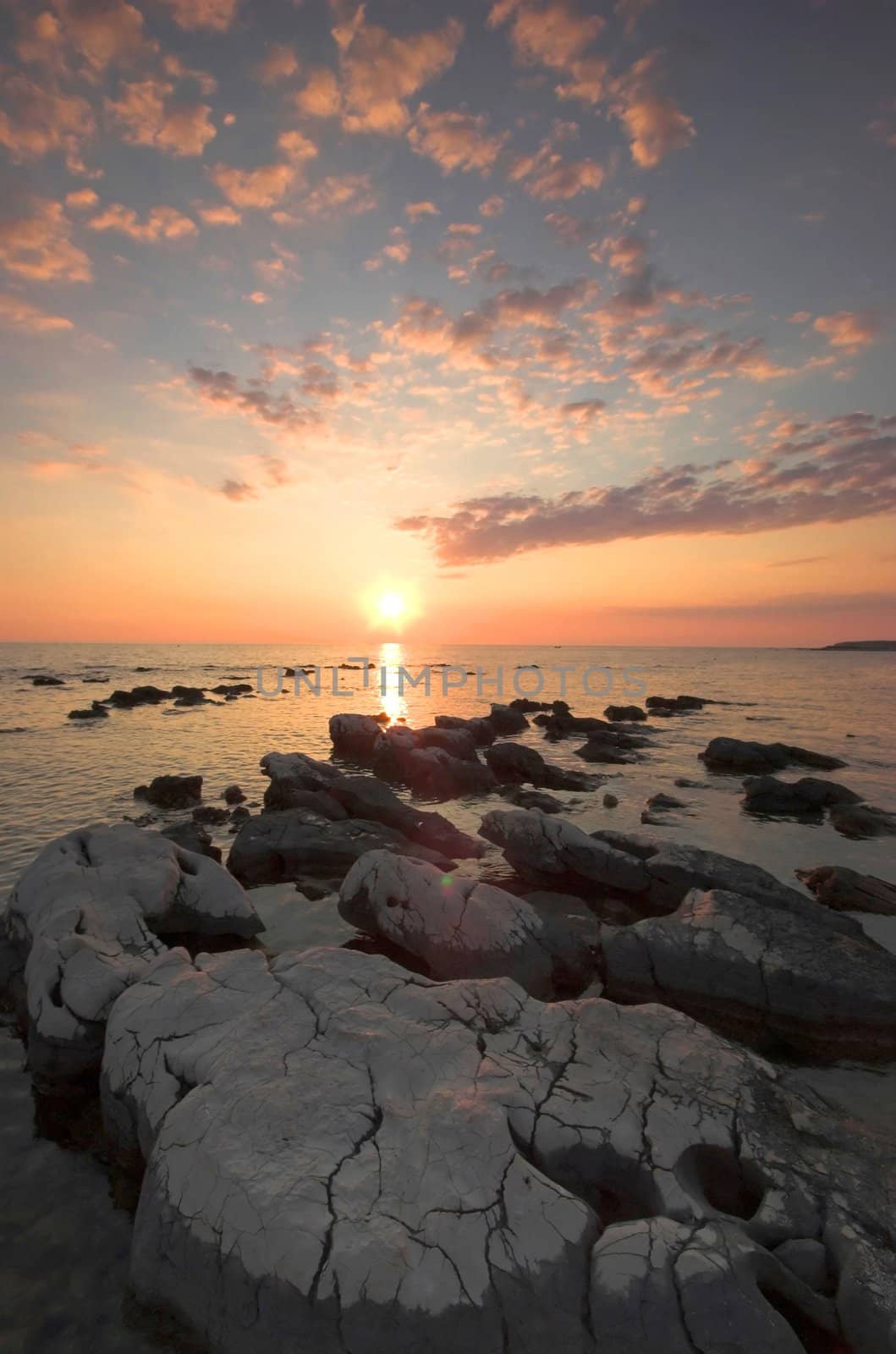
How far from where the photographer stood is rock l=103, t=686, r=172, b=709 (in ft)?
154

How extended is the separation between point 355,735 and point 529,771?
32.2 feet

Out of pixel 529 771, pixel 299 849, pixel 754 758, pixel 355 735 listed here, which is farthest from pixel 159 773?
pixel 754 758

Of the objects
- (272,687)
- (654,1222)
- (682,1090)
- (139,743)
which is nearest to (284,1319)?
(654,1222)

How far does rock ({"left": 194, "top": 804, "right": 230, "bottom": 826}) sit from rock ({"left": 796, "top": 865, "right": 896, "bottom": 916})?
15.6 meters

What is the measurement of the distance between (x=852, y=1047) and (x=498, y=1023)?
5.20 metres

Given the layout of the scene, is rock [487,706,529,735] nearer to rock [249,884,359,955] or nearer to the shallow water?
the shallow water

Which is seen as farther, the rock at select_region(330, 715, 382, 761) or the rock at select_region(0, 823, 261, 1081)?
the rock at select_region(330, 715, 382, 761)

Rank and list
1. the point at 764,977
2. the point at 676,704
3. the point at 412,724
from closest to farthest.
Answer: the point at 764,977, the point at 412,724, the point at 676,704

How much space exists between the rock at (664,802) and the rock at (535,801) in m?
3.06

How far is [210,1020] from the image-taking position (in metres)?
6.01

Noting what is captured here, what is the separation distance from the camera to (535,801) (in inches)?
778

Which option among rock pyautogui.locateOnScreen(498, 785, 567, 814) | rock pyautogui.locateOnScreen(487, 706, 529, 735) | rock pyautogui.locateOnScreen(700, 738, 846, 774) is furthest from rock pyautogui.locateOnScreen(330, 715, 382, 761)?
rock pyautogui.locateOnScreen(700, 738, 846, 774)

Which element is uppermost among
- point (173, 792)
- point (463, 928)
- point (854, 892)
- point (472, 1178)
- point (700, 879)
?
point (472, 1178)

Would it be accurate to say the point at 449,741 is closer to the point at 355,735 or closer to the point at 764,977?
the point at 355,735
